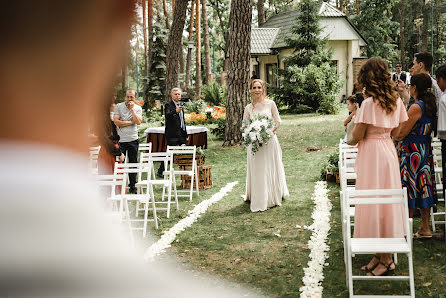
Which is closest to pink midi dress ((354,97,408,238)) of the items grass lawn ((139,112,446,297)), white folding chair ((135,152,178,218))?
grass lawn ((139,112,446,297))

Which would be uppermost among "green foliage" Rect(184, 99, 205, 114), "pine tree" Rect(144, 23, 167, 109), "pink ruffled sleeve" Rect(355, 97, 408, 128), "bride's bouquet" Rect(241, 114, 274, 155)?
"pine tree" Rect(144, 23, 167, 109)

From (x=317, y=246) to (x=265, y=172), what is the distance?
2.34 meters

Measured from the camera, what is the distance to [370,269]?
5.32m

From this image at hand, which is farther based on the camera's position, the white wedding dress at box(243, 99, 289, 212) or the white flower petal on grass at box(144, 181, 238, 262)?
the white wedding dress at box(243, 99, 289, 212)

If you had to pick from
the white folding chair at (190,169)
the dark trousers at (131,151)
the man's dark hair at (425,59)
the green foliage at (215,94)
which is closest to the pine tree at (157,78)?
the green foliage at (215,94)

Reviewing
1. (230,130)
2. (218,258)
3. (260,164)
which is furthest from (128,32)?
(230,130)

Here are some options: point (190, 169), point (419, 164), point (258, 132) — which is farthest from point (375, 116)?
point (190, 169)

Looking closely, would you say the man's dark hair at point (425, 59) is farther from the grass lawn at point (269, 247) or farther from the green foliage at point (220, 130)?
the green foliage at point (220, 130)

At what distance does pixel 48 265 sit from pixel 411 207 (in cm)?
617

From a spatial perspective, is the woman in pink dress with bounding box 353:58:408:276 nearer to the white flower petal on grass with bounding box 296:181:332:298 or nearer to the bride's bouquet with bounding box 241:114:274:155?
the white flower petal on grass with bounding box 296:181:332:298

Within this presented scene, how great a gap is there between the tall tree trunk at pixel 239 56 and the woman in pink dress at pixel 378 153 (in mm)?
10116

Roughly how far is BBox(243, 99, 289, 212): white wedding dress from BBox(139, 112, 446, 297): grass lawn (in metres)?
0.21

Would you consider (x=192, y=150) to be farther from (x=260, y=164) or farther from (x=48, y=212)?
(x=48, y=212)

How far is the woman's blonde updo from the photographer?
524cm
